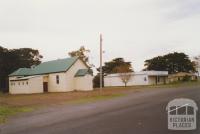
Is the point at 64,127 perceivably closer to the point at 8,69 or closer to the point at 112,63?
the point at 8,69

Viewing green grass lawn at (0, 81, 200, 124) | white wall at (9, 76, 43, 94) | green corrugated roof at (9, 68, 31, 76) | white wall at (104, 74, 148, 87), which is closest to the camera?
green grass lawn at (0, 81, 200, 124)

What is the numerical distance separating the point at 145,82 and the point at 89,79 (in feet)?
101

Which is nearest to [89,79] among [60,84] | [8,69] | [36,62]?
[60,84]

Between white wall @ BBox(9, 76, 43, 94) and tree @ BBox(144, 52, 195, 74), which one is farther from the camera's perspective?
tree @ BBox(144, 52, 195, 74)

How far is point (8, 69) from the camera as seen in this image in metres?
75.0

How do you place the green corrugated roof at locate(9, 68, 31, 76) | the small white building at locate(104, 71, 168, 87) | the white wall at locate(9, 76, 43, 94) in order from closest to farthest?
the white wall at locate(9, 76, 43, 94)
the green corrugated roof at locate(9, 68, 31, 76)
the small white building at locate(104, 71, 168, 87)

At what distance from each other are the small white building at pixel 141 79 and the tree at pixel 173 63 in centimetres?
1755

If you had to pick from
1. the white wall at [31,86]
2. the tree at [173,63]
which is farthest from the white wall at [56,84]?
the tree at [173,63]

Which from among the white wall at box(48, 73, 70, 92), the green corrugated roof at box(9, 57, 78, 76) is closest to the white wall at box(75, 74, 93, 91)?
the white wall at box(48, 73, 70, 92)

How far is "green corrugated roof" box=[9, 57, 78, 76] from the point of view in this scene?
60.7m

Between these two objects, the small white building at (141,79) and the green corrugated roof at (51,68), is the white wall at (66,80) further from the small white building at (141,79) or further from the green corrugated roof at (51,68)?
the small white building at (141,79)

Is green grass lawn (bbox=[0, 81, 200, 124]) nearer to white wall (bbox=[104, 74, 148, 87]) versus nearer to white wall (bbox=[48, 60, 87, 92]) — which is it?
white wall (bbox=[48, 60, 87, 92])

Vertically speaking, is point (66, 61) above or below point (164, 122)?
above

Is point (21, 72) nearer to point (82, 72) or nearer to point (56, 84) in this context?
point (56, 84)
